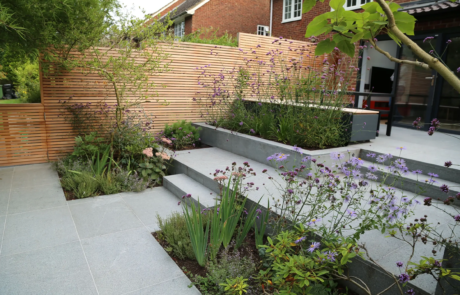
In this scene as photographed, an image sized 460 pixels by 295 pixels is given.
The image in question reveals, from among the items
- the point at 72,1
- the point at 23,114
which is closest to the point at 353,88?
the point at 72,1

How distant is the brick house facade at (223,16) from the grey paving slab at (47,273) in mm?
14272

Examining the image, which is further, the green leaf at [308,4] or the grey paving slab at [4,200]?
the grey paving slab at [4,200]

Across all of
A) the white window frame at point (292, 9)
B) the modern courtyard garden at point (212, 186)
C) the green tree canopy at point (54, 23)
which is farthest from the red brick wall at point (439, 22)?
the green tree canopy at point (54, 23)

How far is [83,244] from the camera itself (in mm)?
2977

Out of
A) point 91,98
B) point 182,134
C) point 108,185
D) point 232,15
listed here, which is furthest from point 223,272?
point 232,15

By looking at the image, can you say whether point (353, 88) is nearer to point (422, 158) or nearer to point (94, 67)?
point (422, 158)

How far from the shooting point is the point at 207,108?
6.85 meters

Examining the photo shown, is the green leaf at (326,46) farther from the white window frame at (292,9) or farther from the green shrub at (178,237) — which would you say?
the white window frame at (292,9)

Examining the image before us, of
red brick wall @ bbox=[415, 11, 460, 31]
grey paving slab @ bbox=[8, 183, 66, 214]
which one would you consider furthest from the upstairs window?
grey paving slab @ bbox=[8, 183, 66, 214]

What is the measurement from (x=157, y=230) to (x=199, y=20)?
48.6 feet

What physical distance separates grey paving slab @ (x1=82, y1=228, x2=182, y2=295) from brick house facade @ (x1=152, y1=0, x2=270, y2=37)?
14.0 metres

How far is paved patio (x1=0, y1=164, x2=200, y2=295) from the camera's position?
2402mm

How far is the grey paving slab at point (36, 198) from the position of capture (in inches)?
148

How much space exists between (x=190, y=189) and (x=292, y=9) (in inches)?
396
